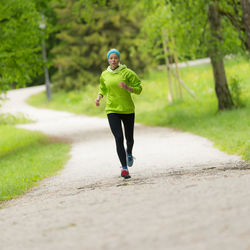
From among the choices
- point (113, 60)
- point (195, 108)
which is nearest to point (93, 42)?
point (195, 108)

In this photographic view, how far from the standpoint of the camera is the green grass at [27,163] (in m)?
9.12

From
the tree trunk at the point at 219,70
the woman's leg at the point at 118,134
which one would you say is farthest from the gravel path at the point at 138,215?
the tree trunk at the point at 219,70

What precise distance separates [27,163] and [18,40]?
5.06 metres

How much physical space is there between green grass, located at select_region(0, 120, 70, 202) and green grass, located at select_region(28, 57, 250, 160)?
3.98 meters

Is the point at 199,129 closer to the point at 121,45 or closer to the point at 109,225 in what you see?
the point at 109,225

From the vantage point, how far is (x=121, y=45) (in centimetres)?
4134

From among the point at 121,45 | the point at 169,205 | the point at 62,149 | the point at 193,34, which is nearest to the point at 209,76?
the point at 121,45

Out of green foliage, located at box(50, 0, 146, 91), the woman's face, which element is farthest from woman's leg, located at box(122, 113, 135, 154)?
green foliage, located at box(50, 0, 146, 91)

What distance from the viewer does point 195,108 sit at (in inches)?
873

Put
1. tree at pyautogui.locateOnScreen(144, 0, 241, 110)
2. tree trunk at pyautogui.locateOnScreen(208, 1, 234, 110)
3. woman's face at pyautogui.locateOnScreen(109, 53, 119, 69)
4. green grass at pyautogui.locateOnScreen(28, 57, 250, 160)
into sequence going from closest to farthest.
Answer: woman's face at pyautogui.locateOnScreen(109, 53, 119, 69) → green grass at pyautogui.locateOnScreen(28, 57, 250, 160) → tree at pyautogui.locateOnScreen(144, 0, 241, 110) → tree trunk at pyautogui.locateOnScreen(208, 1, 234, 110)

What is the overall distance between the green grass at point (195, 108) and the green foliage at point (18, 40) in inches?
219

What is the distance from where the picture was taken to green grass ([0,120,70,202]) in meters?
9.12

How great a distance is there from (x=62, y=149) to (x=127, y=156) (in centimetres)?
608

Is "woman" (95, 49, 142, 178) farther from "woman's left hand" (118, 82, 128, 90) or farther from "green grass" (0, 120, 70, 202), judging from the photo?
"green grass" (0, 120, 70, 202)
